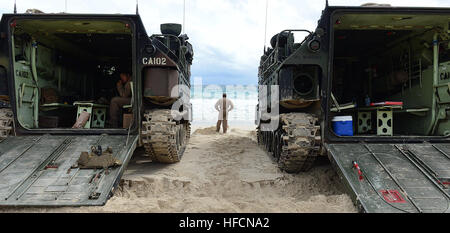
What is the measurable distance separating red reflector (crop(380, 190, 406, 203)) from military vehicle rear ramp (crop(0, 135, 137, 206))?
340 cm

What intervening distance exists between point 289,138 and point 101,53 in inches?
231

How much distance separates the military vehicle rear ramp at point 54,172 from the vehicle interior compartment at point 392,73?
3.61m

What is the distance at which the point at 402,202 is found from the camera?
380 centimetres

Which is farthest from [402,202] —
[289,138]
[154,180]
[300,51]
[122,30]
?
[122,30]

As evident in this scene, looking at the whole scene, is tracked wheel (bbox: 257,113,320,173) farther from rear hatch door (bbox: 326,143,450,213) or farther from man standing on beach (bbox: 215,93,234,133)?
man standing on beach (bbox: 215,93,234,133)

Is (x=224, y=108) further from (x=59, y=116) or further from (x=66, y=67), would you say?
(x=59, y=116)

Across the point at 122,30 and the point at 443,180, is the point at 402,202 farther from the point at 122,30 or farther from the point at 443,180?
the point at 122,30

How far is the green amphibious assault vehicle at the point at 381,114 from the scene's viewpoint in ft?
13.6

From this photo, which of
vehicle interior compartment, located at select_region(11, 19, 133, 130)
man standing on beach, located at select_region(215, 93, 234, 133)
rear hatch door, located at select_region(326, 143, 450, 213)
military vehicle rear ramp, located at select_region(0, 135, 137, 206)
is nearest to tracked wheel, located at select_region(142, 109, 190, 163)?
military vehicle rear ramp, located at select_region(0, 135, 137, 206)

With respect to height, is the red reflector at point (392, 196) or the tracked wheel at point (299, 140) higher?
the tracked wheel at point (299, 140)

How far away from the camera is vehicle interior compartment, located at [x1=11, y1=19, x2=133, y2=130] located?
5672mm

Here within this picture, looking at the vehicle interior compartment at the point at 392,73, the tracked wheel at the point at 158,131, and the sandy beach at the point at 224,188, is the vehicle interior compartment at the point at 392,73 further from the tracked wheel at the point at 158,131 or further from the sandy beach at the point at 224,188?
the tracked wheel at the point at 158,131

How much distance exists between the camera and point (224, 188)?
5.29m

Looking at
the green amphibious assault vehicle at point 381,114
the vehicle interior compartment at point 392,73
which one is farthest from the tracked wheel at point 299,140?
the vehicle interior compartment at point 392,73
